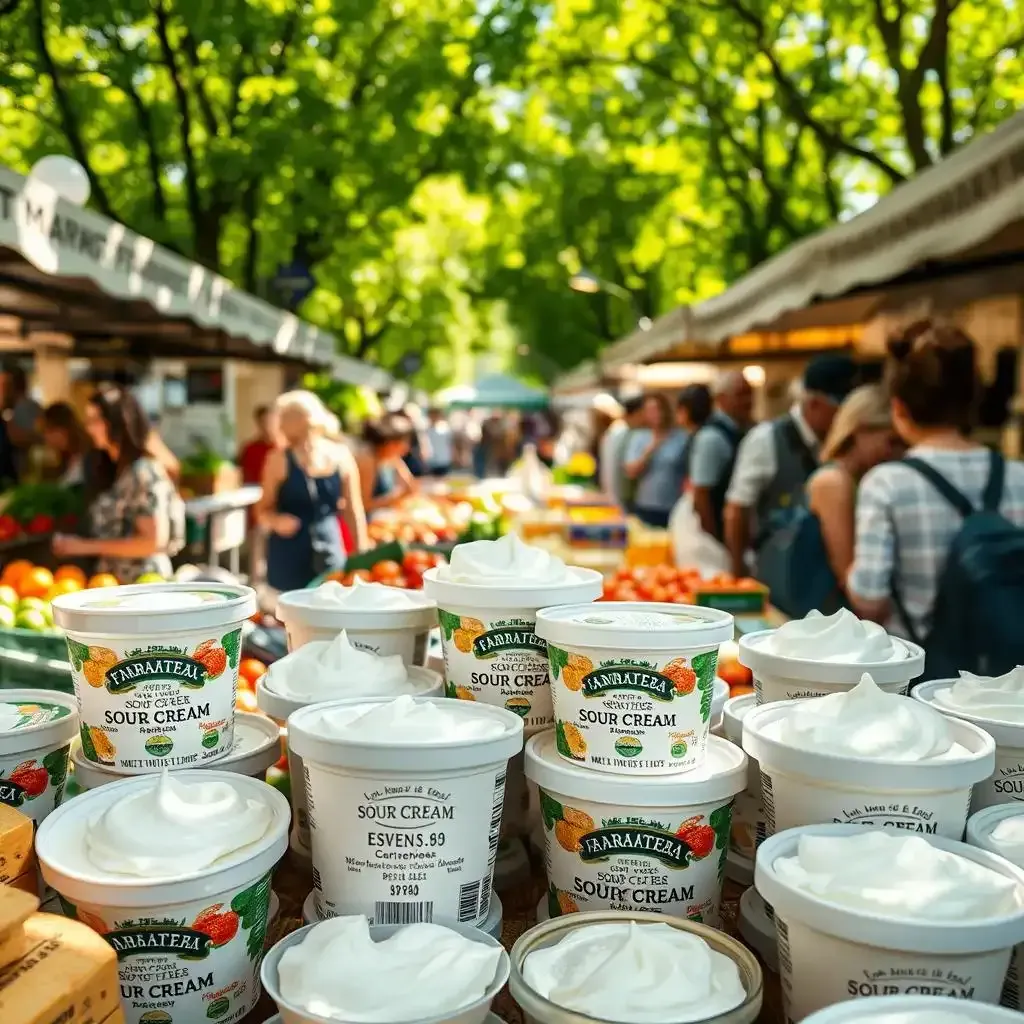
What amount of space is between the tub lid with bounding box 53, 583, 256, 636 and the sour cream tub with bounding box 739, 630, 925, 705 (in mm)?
1111

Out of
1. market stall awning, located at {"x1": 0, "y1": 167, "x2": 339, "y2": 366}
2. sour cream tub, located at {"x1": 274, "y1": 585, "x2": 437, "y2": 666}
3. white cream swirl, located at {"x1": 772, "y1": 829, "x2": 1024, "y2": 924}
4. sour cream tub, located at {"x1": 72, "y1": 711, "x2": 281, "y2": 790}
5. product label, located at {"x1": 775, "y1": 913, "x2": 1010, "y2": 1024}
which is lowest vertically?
product label, located at {"x1": 775, "y1": 913, "x2": 1010, "y2": 1024}

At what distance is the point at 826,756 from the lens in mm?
1619

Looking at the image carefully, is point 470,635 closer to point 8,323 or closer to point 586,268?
point 8,323

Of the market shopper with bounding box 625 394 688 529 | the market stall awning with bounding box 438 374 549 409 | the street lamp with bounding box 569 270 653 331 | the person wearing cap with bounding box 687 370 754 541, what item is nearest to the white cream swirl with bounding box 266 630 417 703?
the person wearing cap with bounding box 687 370 754 541

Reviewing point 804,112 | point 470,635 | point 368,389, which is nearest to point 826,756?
point 470,635

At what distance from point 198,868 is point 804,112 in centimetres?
1185

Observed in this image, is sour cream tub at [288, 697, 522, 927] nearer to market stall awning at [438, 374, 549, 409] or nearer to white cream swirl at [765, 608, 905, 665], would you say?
white cream swirl at [765, 608, 905, 665]

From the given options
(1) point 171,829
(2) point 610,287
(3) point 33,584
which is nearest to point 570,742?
(1) point 171,829

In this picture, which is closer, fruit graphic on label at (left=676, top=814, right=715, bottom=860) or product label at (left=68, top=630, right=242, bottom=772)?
fruit graphic on label at (left=676, top=814, right=715, bottom=860)

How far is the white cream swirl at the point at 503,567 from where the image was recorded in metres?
2.12

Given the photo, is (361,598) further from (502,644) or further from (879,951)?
A: (879,951)

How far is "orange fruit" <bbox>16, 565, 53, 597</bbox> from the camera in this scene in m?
4.52

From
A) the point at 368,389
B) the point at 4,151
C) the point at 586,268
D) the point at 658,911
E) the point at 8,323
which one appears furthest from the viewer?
the point at 586,268

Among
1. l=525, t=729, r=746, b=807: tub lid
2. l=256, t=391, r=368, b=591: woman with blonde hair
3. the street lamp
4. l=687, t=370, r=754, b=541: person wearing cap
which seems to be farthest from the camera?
the street lamp
